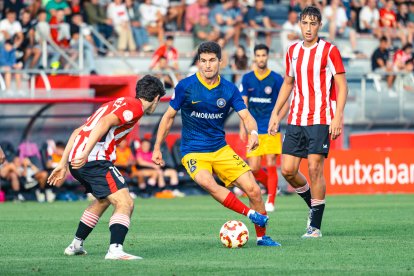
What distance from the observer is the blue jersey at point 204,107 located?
37.0 feet

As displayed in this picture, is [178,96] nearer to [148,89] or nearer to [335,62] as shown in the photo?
[148,89]

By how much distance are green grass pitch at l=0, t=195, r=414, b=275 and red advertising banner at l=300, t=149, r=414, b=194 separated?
18.8 feet

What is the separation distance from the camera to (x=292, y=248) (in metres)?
10.7

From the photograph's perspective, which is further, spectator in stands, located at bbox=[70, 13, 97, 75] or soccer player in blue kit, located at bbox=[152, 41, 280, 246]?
spectator in stands, located at bbox=[70, 13, 97, 75]

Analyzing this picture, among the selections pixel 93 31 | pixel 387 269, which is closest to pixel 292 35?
pixel 93 31

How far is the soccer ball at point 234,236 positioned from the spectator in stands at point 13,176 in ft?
40.4

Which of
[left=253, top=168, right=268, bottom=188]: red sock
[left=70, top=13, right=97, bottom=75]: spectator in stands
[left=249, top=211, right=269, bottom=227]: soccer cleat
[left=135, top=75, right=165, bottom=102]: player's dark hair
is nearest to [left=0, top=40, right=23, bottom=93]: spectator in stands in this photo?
[left=70, top=13, right=97, bottom=75]: spectator in stands

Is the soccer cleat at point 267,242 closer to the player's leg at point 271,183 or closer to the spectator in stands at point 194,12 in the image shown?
A: the player's leg at point 271,183

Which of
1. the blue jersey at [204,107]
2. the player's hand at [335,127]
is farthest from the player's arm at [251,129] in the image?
the player's hand at [335,127]

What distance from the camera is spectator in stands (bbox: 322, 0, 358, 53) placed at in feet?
98.3

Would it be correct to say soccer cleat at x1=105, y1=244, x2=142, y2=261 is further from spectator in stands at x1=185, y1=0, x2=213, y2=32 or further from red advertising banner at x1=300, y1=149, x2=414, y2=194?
spectator in stands at x1=185, y1=0, x2=213, y2=32

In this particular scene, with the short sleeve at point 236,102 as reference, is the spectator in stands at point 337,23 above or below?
below

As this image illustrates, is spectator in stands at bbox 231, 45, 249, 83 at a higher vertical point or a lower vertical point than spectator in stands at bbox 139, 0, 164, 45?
lower

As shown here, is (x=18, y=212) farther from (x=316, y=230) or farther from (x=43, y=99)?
(x=316, y=230)
